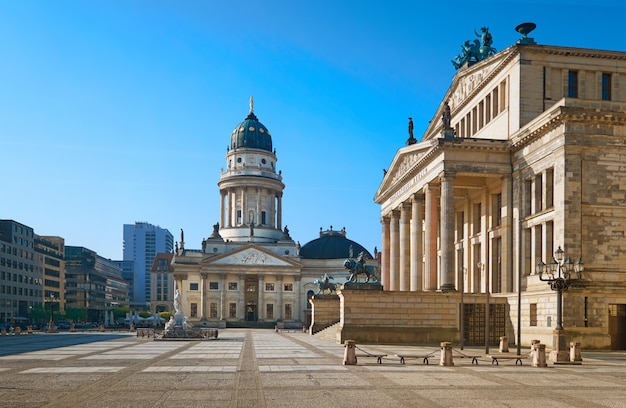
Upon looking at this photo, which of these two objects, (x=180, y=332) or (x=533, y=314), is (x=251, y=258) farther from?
(x=533, y=314)

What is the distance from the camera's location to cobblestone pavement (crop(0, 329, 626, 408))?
20.9 m

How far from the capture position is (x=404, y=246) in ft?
234

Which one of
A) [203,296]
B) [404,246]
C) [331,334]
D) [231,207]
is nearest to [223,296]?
[203,296]

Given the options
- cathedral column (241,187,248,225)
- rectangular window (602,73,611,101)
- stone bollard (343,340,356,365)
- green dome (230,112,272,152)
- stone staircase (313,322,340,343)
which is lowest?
stone staircase (313,322,340,343)

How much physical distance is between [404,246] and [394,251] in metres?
4.47

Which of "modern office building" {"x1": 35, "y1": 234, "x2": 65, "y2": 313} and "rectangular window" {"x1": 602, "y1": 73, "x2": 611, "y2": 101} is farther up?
"rectangular window" {"x1": 602, "y1": 73, "x2": 611, "y2": 101}

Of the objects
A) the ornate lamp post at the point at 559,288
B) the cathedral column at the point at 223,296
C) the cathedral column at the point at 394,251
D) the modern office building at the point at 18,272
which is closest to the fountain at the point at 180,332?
the cathedral column at the point at 394,251

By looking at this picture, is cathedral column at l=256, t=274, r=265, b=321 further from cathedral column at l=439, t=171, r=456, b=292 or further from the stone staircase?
cathedral column at l=439, t=171, r=456, b=292

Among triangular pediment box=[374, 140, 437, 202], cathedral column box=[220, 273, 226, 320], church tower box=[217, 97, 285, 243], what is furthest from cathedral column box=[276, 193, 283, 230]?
triangular pediment box=[374, 140, 437, 202]

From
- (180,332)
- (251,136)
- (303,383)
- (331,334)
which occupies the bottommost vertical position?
(180,332)

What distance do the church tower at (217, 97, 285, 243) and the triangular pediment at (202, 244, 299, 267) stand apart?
6.28 meters

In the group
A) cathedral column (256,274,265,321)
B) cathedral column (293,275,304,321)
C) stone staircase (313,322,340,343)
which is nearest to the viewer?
stone staircase (313,322,340,343)

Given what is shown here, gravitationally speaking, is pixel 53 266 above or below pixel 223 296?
above

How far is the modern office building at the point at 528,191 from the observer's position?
4684 cm
